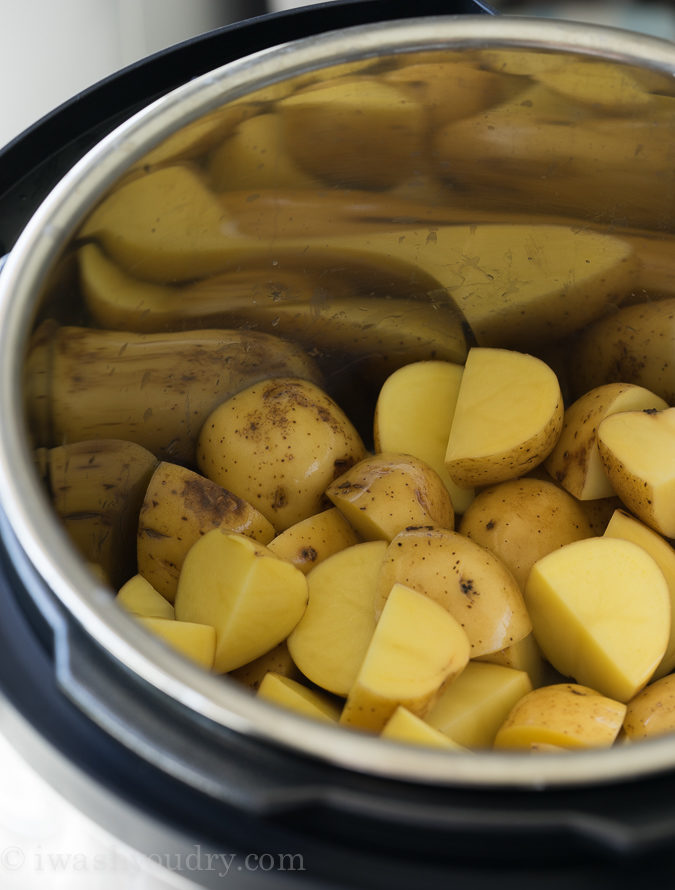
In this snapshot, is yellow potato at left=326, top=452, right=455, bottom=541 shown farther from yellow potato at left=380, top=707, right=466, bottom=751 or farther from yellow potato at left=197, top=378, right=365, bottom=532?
yellow potato at left=380, top=707, right=466, bottom=751

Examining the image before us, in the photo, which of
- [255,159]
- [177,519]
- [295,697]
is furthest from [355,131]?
[295,697]

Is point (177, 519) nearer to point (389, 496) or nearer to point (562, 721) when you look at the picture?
point (389, 496)

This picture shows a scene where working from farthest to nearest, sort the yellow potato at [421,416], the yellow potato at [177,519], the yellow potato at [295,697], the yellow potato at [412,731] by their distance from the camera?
the yellow potato at [421,416] < the yellow potato at [177,519] < the yellow potato at [295,697] < the yellow potato at [412,731]

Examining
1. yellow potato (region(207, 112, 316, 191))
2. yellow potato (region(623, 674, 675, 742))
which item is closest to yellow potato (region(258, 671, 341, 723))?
yellow potato (region(623, 674, 675, 742))

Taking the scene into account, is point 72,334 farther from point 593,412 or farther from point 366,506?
point 593,412

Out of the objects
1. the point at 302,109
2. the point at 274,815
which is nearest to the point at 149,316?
the point at 302,109

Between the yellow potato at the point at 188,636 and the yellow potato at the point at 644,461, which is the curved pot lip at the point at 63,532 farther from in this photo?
the yellow potato at the point at 644,461

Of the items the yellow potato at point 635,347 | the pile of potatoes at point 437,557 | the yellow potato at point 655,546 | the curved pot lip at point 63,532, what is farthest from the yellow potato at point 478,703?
the yellow potato at point 635,347
